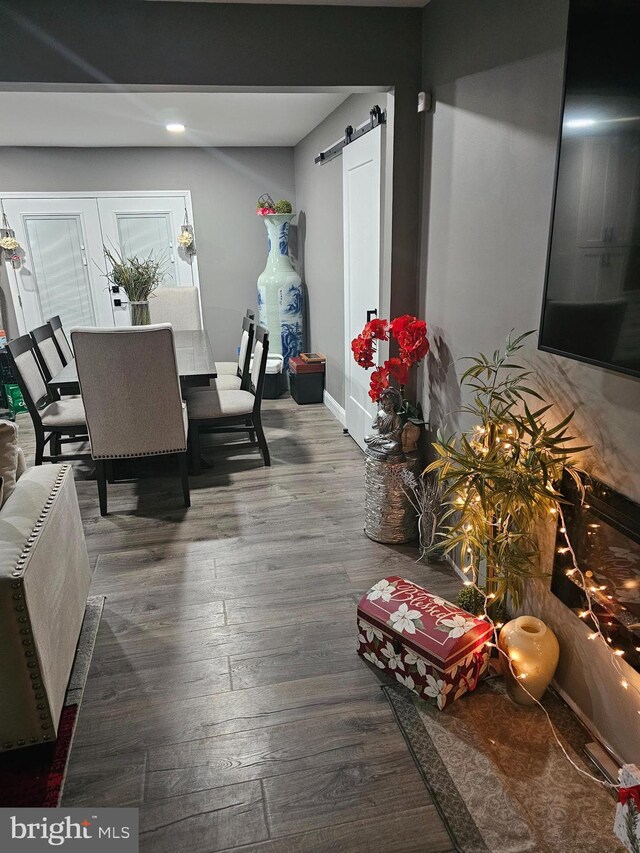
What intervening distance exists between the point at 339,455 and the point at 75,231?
12.5 ft

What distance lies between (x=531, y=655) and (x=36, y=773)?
1528 millimetres

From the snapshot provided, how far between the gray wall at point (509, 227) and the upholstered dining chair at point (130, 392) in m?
1.41

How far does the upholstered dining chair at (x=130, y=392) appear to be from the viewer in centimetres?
288

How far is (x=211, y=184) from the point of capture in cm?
586

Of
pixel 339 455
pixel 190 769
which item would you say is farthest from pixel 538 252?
pixel 339 455

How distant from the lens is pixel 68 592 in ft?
6.59

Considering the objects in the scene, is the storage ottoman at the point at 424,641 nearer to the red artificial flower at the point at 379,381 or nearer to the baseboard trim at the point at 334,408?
the red artificial flower at the point at 379,381

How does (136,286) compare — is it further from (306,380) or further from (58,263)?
(58,263)

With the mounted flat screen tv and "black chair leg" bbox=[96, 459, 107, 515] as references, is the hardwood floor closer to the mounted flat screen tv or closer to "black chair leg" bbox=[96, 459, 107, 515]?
"black chair leg" bbox=[96, 459, 107, 515]

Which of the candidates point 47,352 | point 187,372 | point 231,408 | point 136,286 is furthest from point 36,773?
point 136,286

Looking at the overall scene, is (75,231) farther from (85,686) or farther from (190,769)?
(190,769)

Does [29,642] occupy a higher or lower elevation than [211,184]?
lower

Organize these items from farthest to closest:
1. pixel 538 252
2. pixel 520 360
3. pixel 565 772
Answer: pixel 520 360, pixel 538 252, pixel 565 772

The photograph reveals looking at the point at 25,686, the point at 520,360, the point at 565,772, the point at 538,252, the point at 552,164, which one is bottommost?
the point at 565,772
